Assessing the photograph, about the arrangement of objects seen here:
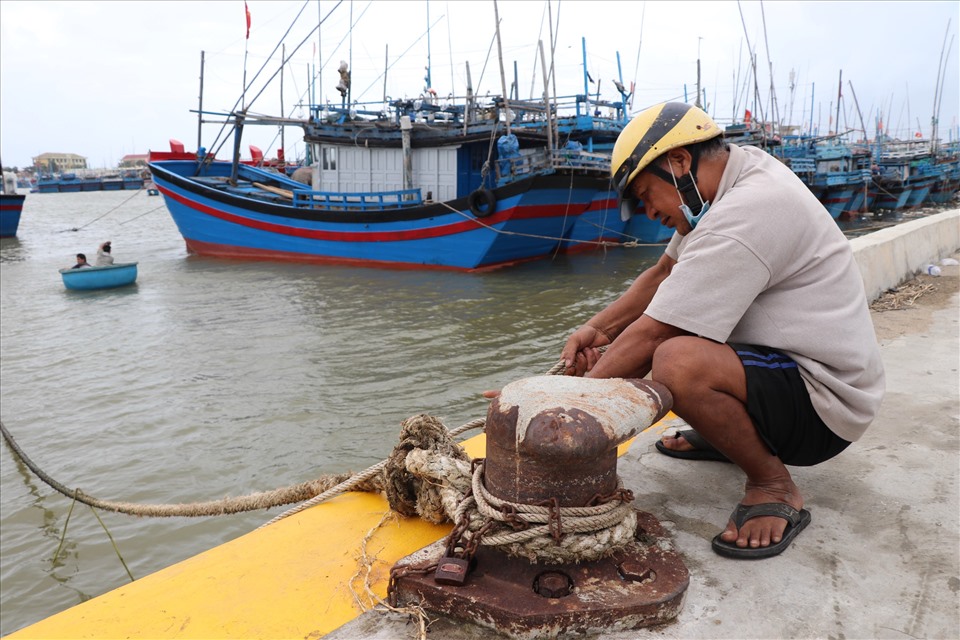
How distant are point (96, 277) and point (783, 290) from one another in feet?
48.0

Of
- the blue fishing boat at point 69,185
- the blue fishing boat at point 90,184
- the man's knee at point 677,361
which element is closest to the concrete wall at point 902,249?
the man's knee at point 677,361

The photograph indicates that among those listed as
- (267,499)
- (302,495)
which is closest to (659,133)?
(302,495)

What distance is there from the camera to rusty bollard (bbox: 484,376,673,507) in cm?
148

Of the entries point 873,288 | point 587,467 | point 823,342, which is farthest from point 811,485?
point 873,288

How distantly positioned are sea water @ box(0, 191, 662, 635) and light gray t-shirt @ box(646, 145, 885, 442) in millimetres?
3517

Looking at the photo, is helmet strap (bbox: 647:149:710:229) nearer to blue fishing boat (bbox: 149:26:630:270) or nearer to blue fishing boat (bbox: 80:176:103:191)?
blue fishing boat (bbox: 149:26:630:270)

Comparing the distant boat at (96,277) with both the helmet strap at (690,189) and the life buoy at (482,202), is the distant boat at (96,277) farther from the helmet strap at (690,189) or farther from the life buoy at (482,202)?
the helmet strap at (690,189)

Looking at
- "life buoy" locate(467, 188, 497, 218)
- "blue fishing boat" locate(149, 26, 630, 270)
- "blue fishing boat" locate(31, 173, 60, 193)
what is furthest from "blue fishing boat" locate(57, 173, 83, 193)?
"life buoy" locate(467, 188, 497, 218)

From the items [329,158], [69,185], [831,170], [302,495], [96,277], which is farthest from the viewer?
[69,185]

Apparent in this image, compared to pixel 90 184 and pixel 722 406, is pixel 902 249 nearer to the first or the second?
pixel 722 406

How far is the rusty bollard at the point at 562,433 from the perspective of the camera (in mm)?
1482

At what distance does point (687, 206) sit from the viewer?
6.42 ft

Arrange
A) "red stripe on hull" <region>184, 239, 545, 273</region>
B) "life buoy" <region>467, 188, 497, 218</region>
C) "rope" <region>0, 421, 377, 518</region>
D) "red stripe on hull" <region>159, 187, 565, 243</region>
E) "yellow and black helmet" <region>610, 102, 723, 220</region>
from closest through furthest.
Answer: "yellow and black helmet" <region>610, 102, 723, 220</region> < "rope" <region>0, 421, 377, 518</region> < "life buoy" <region>467, 188, 497, 218</region> < "red stripe on hull" <region>159, 187, 565, 243</region> < "red stripe on hull" <region>184, 239, 545, 273</region>

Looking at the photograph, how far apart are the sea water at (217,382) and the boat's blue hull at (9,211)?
42.9 ft
